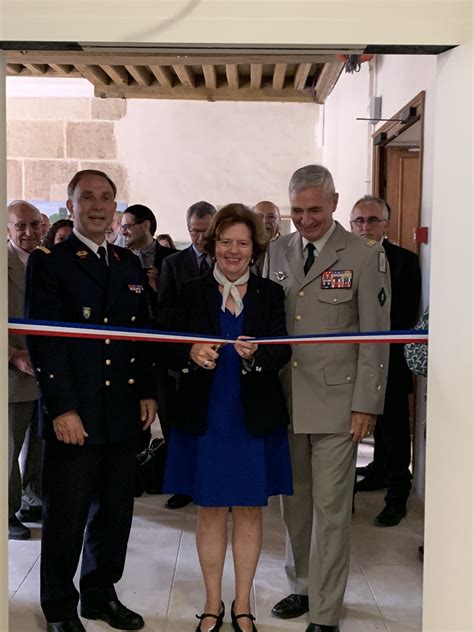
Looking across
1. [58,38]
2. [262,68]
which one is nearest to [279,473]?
[58,38]

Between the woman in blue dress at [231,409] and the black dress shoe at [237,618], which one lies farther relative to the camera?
the black dress shoe at [237,618]

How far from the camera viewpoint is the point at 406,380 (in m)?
4.22

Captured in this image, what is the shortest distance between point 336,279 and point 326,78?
2875 mm

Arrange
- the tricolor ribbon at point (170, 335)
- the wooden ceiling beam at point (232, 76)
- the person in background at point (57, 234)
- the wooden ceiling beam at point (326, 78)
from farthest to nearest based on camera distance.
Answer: the wooden ceiling beam at point (232, 76)
the wooden ceiling beam at point (326, 78)
the person in background at point (57, 234)
the tricolor ribbon at point (170, 335)

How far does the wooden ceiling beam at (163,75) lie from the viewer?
580 centimetres

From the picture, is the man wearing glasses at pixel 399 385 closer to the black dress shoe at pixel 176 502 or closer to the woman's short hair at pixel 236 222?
the black dress shoe at pixel 176 502

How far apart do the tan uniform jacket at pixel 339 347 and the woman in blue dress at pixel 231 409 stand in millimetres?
107

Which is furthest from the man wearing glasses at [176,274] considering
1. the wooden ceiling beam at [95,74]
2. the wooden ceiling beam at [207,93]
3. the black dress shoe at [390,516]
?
the wooden ceiling beam at [207,93]

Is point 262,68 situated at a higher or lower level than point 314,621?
higher

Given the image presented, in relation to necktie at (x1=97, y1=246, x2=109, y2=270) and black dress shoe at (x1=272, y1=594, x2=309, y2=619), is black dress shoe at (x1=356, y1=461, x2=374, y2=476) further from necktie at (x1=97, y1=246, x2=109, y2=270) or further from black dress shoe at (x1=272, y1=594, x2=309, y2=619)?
necktie at (x1=97, y1=246, x2=109, y2=270)

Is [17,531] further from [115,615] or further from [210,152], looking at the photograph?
[210,152]

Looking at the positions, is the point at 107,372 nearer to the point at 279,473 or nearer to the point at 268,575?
the point at 279,473

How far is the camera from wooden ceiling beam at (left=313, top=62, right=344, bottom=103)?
5062mm

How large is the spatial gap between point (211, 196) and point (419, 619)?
6598mm
